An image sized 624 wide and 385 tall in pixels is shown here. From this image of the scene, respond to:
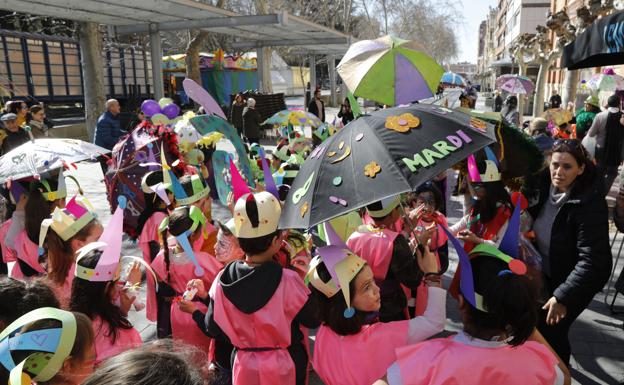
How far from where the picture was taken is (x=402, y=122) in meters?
2.25

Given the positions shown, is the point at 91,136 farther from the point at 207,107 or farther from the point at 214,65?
the point at 214,65

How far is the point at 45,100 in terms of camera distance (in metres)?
19.4

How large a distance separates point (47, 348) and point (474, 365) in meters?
1.46

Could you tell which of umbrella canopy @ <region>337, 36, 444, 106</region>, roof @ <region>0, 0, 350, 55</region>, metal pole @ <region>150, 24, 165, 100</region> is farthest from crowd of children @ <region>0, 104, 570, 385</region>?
metal pole @ <region>150, 24, 165, 100</region>

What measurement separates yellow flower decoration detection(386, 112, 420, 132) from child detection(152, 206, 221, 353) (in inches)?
58.8

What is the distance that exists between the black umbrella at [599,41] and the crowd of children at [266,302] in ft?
5.03

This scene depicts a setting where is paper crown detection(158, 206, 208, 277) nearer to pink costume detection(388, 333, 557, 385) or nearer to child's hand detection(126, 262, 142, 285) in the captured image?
child's hand detection(126, 262, 142, 285)

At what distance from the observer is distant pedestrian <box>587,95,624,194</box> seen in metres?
7.02

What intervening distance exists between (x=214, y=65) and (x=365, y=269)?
26188mm

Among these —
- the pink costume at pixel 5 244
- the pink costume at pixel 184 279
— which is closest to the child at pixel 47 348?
the pink costume at pixel 184 279

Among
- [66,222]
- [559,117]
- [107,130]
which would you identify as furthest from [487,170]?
[107,130]

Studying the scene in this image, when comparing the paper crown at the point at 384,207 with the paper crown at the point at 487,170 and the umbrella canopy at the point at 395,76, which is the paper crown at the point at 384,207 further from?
the paper crown at the point at 487,170

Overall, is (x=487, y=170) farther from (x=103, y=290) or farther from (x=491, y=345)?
(x=103, y=290)

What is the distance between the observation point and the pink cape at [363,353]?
6.68 ft
